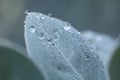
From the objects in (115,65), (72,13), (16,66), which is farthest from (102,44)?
(72,13)

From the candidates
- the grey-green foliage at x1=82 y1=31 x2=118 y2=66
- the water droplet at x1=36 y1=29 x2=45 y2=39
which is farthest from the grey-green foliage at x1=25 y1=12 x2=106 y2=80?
the grey-green foliage at x1=82 y1=31 x2=118 y2=66

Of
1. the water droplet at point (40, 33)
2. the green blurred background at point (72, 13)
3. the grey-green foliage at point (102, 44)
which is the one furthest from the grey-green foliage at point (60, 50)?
the green blurred background at point (72, 13)

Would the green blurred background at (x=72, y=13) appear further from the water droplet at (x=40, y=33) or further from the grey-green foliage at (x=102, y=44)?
the water droplet at (x=40, y=33)

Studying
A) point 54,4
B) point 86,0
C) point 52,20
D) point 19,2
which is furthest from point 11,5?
point 52,20

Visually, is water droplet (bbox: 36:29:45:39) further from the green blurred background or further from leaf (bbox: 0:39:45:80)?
the green blurred background

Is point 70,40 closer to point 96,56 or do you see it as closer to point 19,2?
point 96,56

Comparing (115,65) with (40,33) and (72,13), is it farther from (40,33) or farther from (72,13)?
(72,13)
